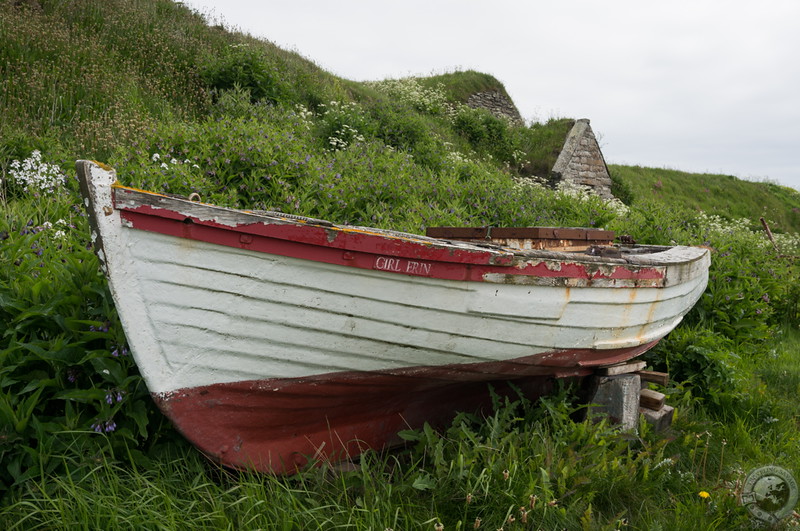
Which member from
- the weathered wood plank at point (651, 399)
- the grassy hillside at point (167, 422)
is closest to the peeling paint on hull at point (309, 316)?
the grassy hillside at point (167, 422)

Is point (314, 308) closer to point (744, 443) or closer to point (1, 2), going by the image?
point (744, 443)

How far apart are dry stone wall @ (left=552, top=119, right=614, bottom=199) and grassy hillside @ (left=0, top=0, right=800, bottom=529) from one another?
606 cm

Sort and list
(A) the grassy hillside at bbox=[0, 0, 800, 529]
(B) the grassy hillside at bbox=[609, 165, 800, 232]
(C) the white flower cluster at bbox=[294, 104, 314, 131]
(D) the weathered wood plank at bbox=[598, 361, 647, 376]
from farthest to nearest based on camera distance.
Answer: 1. (B) the grassy hillside at bbox=[609, 165, 800, 232]
2. (C) the white flower cluster at bbox=[294, 104, 314, 131]
3. (D) the weathered wood plank at bbox=[598, 361, 647, 376]
4. (A) the grassy hillside at bbox=[0, 0, 800, 529]

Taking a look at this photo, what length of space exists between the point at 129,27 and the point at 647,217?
33.3 feet

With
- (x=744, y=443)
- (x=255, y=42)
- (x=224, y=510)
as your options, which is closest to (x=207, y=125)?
(x=224, y=510)

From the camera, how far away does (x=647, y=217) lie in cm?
734

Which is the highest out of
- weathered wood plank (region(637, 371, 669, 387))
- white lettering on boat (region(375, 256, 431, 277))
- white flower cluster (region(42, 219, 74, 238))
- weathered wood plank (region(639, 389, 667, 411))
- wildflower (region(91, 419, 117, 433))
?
white lettering on boat (region(375, 256, 431, 277))

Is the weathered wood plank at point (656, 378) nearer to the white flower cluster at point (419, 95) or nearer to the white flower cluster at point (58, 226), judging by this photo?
the white flower cluster at point (58, 226)

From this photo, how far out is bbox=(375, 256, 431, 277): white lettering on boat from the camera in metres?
2.36

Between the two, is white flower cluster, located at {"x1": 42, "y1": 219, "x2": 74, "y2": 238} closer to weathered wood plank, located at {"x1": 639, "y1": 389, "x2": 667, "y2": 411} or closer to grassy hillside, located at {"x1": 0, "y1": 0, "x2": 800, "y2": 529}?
grassy hillside, located at {"x1": 0, "y1": 0, "x2": 800, "y2": 529}

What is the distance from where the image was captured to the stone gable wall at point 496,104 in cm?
2009
